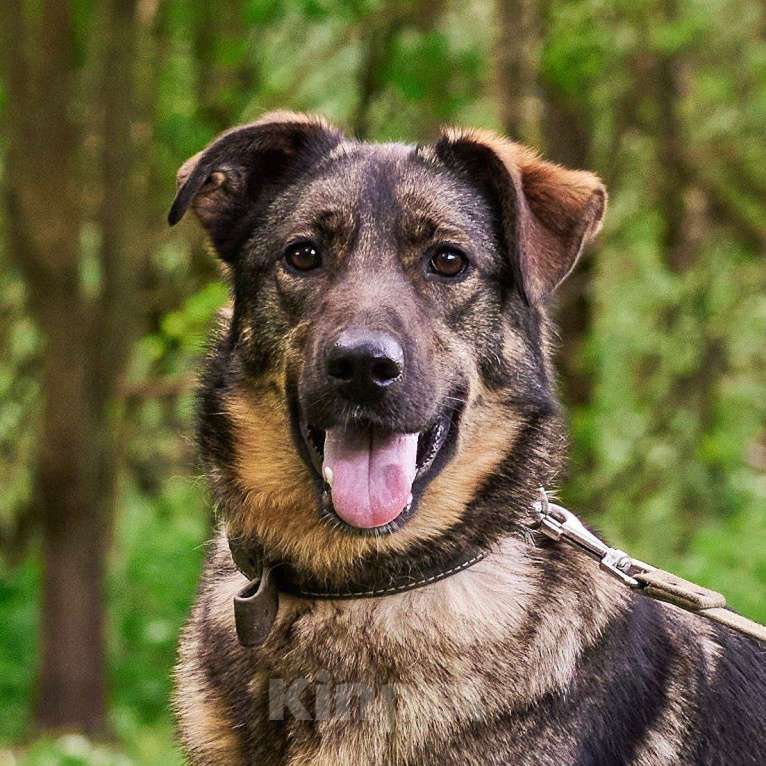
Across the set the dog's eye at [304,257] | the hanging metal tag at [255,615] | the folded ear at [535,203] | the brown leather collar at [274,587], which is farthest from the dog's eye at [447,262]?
the hanging metal tag at [255,615]

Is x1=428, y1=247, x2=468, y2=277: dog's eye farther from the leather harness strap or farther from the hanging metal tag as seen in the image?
the hanging metal tag

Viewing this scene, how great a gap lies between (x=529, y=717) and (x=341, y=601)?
1.91 feet

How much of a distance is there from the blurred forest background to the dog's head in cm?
316

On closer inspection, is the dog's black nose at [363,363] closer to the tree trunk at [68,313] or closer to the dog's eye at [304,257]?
the dog's eye at [304,257]

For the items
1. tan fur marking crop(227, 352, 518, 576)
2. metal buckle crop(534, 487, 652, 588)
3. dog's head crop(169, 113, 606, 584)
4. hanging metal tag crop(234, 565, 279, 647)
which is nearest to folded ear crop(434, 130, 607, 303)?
dog's head crop(169, 113, 606, 584)

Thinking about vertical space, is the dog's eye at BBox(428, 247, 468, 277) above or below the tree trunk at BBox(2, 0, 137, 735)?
above

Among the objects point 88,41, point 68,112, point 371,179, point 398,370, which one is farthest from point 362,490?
point 88,41

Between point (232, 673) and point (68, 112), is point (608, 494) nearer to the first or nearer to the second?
point (68, 112)

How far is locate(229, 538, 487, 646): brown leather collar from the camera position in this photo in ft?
11.0

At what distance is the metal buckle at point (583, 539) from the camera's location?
3.46m

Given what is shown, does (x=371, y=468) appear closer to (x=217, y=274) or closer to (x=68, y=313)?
(x=68, y=313)

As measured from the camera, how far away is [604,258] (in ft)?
40.0

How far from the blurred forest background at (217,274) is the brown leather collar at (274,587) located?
3.04 m

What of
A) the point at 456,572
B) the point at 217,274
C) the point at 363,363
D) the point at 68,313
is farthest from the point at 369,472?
the point at 217,274
